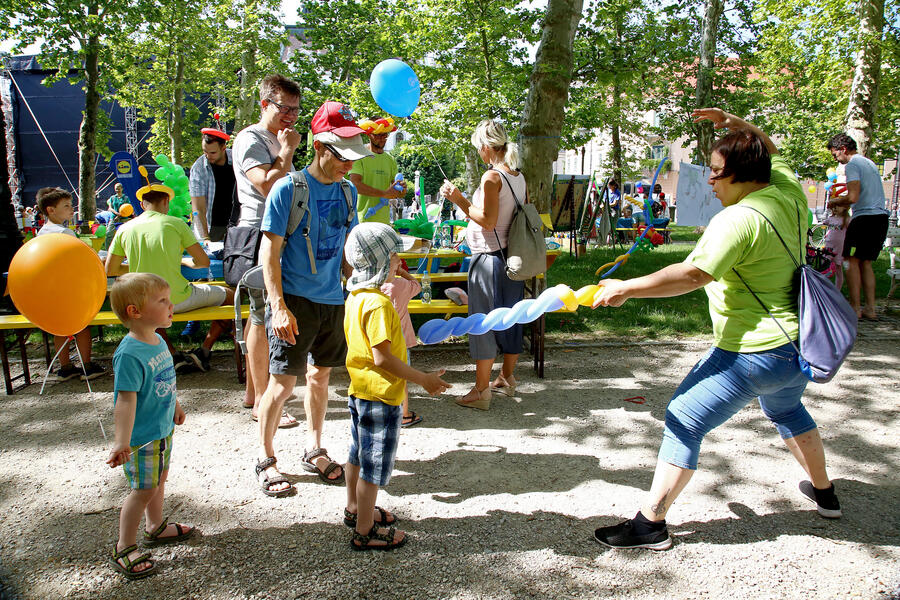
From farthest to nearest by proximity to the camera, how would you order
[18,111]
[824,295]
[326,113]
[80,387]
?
[18,111], [80,387], [326,113], [824,295]

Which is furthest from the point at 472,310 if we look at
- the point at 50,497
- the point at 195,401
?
the point at 50,497

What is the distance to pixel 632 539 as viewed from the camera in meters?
2.58

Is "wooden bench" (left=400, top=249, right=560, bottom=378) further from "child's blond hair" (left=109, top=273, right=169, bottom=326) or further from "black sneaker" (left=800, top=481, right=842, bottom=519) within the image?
"child's blond hair" (left=109, top=273, right=169, bottom=326)

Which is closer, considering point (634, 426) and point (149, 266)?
point (634, 426)

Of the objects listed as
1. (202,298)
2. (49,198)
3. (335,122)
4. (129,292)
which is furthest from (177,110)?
(129,292)

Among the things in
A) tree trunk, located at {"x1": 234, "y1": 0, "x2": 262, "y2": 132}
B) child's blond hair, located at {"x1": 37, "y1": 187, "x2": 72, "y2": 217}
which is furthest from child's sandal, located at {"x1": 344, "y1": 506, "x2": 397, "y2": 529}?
tree trunk, located at {"x1": 234, "y1": 0, "x2": 262, "y2": 132}

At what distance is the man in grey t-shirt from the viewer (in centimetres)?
344

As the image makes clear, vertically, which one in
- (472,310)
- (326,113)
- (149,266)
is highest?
(326,113)

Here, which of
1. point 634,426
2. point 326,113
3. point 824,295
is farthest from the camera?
point 634,426

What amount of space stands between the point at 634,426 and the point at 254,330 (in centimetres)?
262

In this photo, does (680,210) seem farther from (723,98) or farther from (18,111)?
(18,111)

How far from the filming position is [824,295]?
2293 millimetres

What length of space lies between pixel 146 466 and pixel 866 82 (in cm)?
1175

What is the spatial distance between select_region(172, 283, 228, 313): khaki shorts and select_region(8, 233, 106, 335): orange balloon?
80.0 inches
